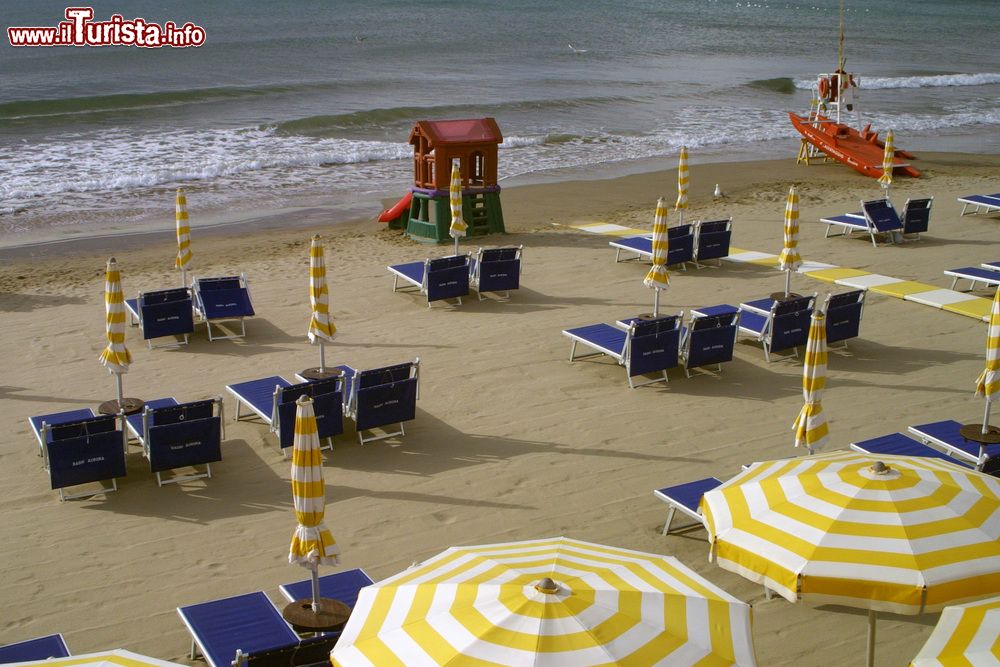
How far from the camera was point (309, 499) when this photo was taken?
6445 mm

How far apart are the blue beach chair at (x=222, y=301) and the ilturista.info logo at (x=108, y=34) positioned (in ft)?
155

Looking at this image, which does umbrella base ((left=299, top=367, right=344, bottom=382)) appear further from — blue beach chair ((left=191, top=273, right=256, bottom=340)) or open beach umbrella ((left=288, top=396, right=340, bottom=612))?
open beach umbrella ((left=288, top=396, right=340, bottom=612))

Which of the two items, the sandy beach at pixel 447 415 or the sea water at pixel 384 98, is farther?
the sea water at pixel 384 98

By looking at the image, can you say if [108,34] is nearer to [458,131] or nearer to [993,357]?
[458,131]

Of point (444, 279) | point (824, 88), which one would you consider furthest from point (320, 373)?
point (824, 88)

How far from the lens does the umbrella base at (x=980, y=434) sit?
29.8 feet

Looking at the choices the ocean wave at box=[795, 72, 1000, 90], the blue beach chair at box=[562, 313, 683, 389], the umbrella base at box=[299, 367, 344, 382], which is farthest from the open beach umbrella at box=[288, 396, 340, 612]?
the ocean wave at box=[795, 72, 1000, 90]

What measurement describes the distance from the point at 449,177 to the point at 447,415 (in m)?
7.66

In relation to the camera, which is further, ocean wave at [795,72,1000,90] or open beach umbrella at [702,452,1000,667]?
ocean wave at [795,72,1000,90]

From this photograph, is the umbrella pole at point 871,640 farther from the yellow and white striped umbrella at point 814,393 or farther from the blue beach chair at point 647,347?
the blue beach chair at point 647,347

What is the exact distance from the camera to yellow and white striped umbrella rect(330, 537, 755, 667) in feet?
15.1

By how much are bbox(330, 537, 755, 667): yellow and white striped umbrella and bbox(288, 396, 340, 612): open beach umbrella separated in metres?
1.25

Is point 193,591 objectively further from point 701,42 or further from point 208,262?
point 701,42

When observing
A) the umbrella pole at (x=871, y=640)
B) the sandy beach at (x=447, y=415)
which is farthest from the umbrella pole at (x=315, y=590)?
the umbrella pole at (x=871, y=640)
